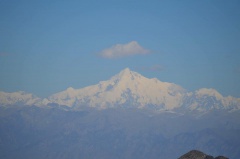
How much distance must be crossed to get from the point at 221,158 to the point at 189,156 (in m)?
3.21

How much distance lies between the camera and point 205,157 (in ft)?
130

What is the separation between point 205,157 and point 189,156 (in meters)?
1.60

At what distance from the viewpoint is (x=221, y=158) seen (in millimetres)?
38594

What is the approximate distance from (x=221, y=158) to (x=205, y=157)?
170cm

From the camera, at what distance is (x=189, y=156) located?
39875 mm
